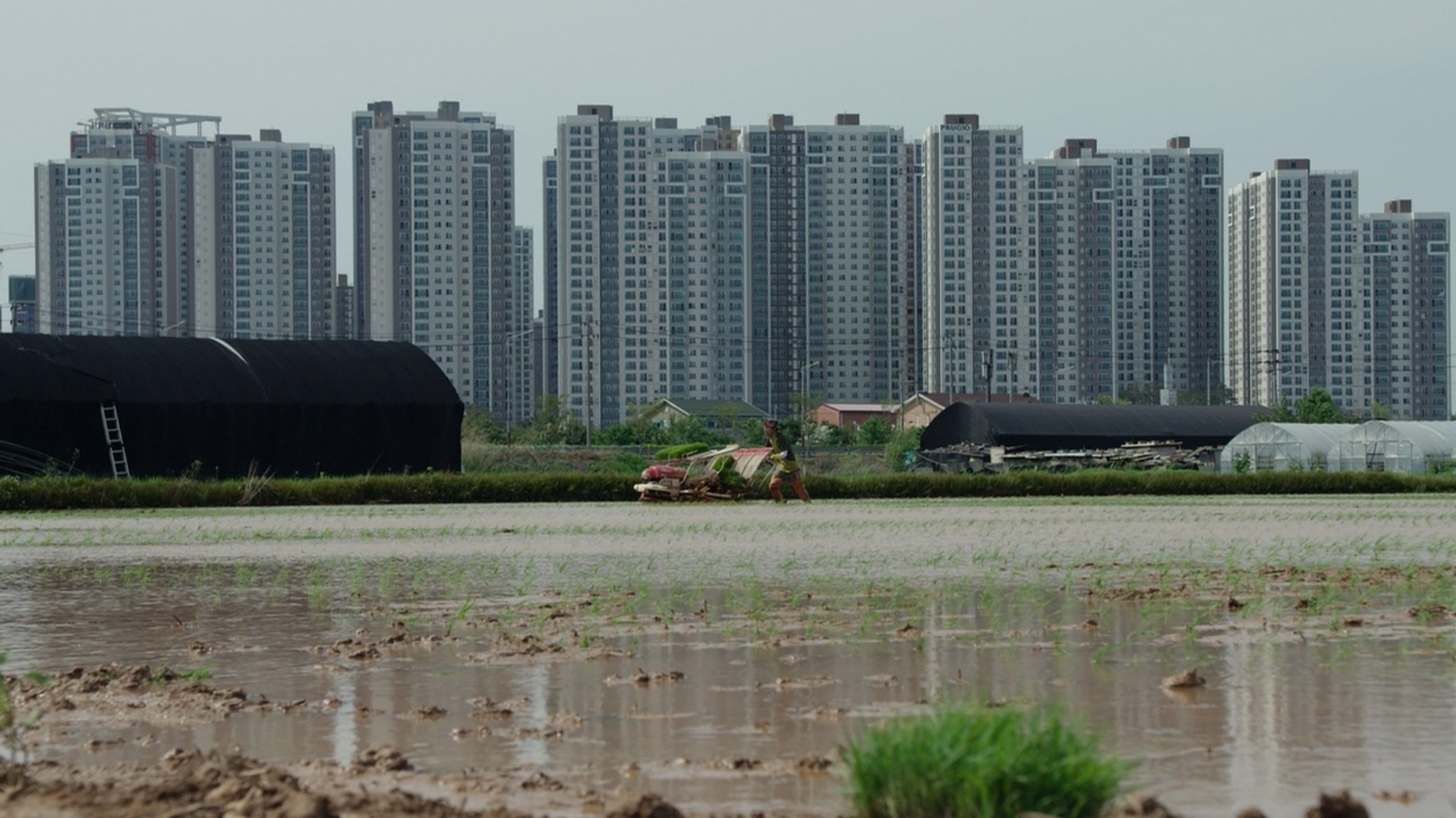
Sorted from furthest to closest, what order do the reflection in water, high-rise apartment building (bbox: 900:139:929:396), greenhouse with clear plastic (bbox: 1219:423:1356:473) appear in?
high-rise apartment building (bbox: 900:139:929:396)
greenhouse with clear plastic (bbox: 1219:423:1356:473)
the reflection in water

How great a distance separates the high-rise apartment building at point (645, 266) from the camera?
129 m

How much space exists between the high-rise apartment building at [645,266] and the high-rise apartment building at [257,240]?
69.0 feet

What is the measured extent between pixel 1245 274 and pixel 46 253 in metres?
98.7

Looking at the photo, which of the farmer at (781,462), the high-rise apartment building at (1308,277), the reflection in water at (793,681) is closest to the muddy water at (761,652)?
the reflection in water at (793,681)

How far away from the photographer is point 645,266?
129375 mm

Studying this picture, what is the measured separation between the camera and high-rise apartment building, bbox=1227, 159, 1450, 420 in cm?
13550

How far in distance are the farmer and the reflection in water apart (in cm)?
1862

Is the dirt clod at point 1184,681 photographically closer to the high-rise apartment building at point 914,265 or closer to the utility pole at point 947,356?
the utility pole at point 947,356

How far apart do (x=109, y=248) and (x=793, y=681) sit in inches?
5217

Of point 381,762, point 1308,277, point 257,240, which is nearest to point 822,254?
point 1308,277

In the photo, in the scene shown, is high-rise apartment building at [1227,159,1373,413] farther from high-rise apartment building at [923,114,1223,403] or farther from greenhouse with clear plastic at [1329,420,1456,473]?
greenhouse with clear plastic at [1329,420,1456,473]

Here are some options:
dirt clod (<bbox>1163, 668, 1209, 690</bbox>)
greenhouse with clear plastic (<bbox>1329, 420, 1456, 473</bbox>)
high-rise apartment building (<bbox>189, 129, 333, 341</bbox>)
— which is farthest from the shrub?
high-rise apartment building (<bbox>189, 129, 333, 341</bbox>)

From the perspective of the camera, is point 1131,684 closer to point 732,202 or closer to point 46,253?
point 732,202

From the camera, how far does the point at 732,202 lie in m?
130
